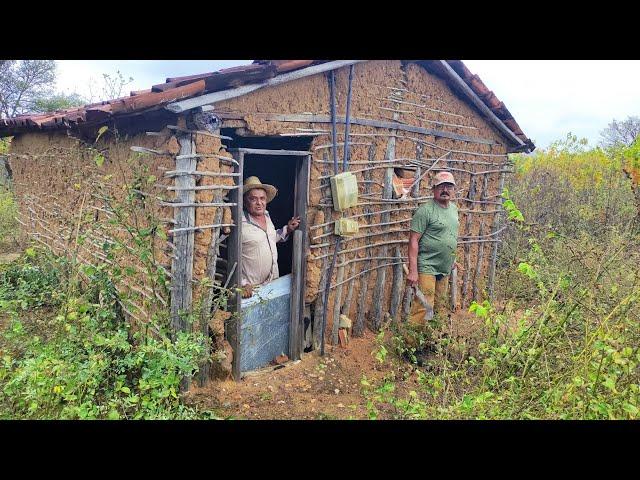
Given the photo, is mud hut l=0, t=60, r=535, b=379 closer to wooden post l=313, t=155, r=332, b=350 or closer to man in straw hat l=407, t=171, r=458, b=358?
wooden post l=313, t=155, r=332, b=350

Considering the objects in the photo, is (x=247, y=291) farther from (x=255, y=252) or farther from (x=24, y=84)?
(x=24, y=84)

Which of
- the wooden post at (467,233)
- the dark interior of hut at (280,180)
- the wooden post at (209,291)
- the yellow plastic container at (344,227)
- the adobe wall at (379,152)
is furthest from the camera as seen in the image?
the wooden post at (467,233)

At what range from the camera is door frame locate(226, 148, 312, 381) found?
5.02 meters

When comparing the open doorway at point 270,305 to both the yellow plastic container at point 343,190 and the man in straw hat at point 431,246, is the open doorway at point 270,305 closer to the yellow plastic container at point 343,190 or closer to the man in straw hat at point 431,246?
the yellow plastic container at point 343,190

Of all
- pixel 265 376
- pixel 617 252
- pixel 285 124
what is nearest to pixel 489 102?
pixel 285 124

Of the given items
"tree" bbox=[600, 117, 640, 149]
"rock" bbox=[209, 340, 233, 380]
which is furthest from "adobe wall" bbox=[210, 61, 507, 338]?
"tree" bbox=[600, 117, 640, 149]

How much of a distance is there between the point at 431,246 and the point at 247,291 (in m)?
2.33

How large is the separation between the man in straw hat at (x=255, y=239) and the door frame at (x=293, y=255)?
0.23m

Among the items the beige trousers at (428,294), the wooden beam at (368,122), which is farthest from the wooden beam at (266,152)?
the beige trousers at (428,294)

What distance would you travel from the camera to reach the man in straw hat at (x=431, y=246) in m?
6.09

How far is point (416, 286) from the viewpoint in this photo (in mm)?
6238

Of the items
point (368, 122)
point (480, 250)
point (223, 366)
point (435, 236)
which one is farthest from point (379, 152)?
point (223, 366)

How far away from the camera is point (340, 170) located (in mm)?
6062
